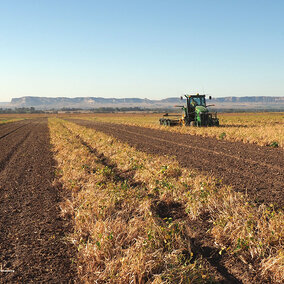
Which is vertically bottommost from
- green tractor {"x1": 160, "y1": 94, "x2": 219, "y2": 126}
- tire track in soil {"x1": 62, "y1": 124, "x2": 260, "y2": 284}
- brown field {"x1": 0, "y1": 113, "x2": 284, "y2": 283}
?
tire track in soil {"x1": 62, "y1": 124, "x2": 260, "y2": 284}

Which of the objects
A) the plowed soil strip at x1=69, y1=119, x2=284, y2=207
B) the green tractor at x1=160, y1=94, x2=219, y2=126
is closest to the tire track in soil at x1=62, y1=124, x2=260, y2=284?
the plowed soil strip at x1=69, y1=119, x2=284, y2=207

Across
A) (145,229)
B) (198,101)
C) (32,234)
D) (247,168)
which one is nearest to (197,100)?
(198,101)

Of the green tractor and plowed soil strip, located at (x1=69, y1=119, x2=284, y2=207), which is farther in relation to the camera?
→ the green tractor

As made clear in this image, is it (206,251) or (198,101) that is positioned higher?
(198,101)

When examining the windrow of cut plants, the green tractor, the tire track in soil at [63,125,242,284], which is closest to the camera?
the windrow of cut plants

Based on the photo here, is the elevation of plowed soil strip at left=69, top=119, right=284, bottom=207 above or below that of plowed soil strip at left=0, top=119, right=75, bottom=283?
above

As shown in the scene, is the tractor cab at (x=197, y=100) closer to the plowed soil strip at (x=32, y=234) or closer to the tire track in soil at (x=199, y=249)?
the plowed soil strip at (x=32, y=234)

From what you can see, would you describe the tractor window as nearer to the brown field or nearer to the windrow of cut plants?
the brown field

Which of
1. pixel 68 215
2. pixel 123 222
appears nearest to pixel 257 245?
pixel 123 222

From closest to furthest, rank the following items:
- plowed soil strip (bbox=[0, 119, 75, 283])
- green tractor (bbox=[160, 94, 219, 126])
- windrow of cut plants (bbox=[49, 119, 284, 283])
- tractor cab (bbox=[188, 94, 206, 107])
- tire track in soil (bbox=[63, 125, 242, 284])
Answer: windrow of cut plants (bbox=[49, 119, 284, 283]) < tire track in soil (bbox=[63, 125, 242, 284]) < plowed soil strip (bbox=[0, 119, 75, 283]) < green tractor (bbox=[160, 94, 219, 126]) < tractor cab (bbox=[188, 94, 206, 107])

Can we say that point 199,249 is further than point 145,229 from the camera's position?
No

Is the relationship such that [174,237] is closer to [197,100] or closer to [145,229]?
[145,229]

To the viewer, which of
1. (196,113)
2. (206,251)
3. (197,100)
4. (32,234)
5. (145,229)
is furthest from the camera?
(197,100)

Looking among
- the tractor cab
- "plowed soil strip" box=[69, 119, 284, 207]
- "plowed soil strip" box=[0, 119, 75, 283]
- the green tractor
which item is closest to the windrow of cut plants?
"plowed soil strip" box=[0, 119, 75, 283]
